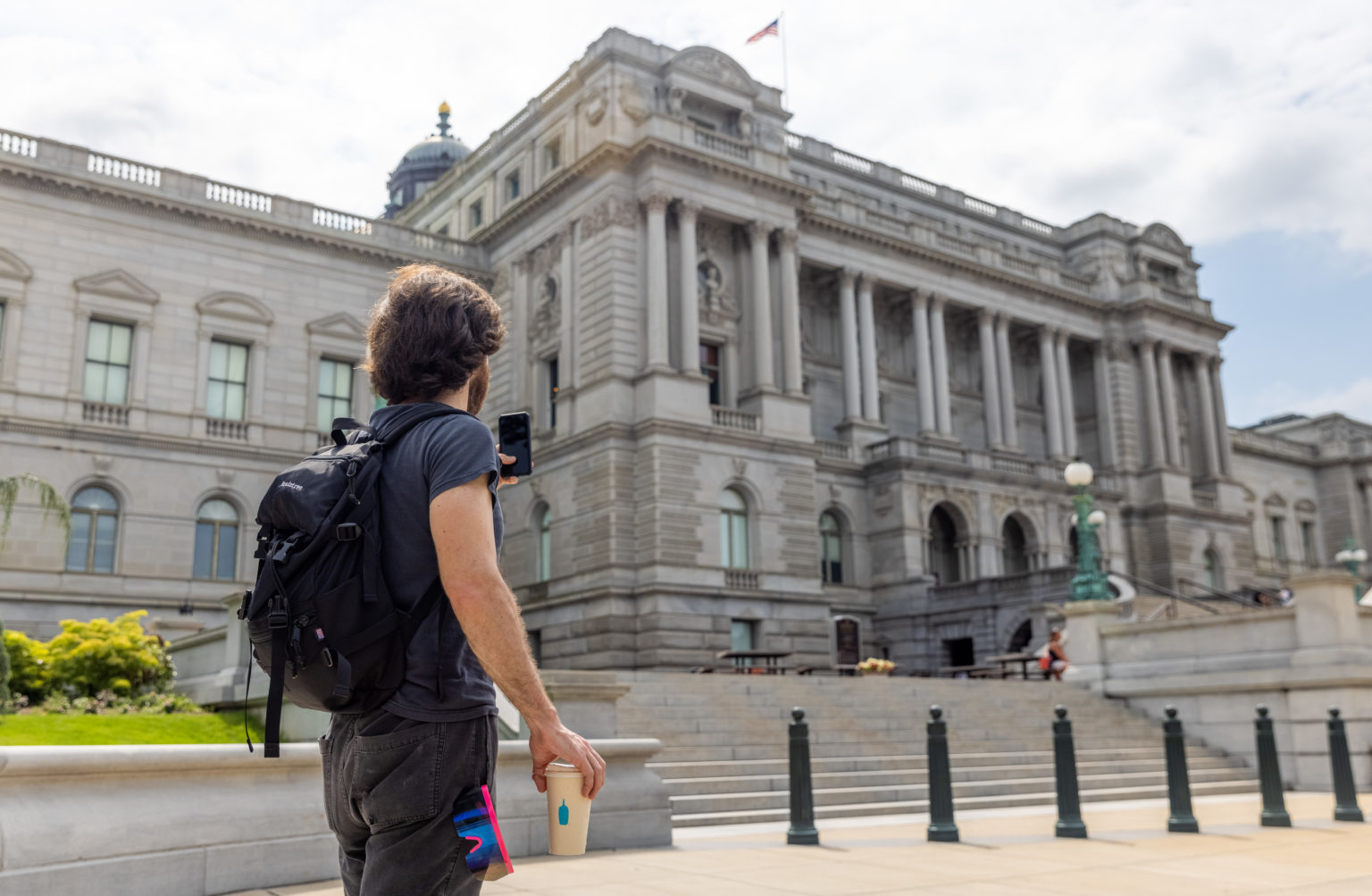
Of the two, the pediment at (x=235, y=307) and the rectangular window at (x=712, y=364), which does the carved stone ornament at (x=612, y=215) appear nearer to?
the rectangular window at (x=712, y=364)

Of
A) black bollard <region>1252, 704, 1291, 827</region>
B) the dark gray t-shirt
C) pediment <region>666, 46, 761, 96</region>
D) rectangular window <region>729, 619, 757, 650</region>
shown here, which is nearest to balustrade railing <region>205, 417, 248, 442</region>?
rectangular window <region>729, 619, 757, 650</region>

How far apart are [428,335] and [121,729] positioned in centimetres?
1076

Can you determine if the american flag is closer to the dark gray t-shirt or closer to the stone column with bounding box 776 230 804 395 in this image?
the stone column with bounding box 776 230 804 395

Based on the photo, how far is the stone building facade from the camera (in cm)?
3394

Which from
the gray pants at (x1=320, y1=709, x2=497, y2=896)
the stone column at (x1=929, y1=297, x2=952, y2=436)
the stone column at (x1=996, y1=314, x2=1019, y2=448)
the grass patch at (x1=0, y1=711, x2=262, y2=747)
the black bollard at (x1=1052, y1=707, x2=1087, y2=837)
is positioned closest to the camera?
the gray pants at (x1=320, y1=709, x2=497, y2=896)

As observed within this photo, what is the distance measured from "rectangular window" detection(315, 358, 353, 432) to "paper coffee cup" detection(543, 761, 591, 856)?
36310mm

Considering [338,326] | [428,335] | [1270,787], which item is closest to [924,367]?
[338,326]

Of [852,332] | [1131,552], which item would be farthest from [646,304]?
[1131,552]

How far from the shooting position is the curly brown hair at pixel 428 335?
3609 mm

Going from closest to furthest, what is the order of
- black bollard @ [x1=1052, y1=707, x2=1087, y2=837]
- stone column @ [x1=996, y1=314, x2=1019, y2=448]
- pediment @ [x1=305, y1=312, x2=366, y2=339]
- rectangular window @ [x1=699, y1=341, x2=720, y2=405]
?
black bollard @ [x1=1052, y1=707, x2=1087, y2=837] → pediment @ [x1=305, y1=312, x2=366, y2=339] → rectangular window @ [x1=699, y1=341, x2=720, y2=405] → stone column @ [x1=996, y1=314, x2=1019, y2=448]

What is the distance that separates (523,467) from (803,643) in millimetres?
32765

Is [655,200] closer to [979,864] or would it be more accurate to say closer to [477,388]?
[979,864]

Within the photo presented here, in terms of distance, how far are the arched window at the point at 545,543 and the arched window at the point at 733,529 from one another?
18.2 ft

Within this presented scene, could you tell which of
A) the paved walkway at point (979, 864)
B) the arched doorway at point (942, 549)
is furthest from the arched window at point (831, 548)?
the paved walkway at point (979, 864)
